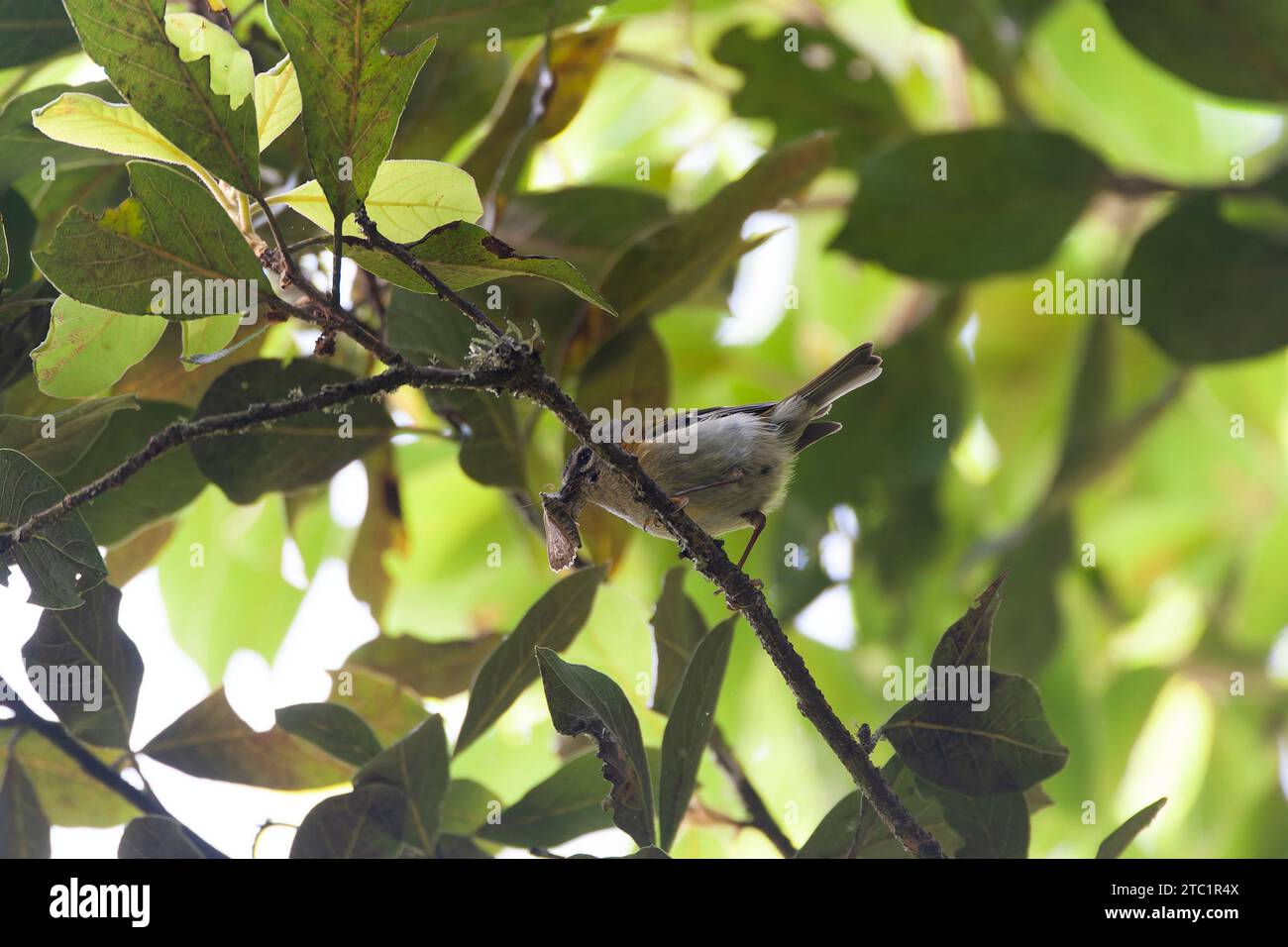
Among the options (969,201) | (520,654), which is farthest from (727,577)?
(969,201)

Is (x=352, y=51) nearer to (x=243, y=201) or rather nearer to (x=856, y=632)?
(x=243, y=201)

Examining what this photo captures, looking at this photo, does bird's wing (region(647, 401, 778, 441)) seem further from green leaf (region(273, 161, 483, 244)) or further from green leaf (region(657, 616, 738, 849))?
green leaf (region(273, 161, 483, 244))

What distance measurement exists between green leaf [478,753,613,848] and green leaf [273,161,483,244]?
76cm

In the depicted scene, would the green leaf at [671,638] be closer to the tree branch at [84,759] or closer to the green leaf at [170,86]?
the tree branch at [84,759]

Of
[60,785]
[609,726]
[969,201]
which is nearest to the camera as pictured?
[609,726]

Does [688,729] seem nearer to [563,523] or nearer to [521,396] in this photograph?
[563,523]

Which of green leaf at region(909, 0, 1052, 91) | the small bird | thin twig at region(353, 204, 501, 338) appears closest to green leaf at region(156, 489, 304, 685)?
the small bird

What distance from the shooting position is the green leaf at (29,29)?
5.44 ft

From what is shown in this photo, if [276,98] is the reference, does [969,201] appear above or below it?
above

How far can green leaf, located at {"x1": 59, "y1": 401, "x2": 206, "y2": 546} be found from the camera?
1.57m

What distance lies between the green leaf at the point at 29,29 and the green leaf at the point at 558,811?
132cm

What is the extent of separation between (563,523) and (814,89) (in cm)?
180

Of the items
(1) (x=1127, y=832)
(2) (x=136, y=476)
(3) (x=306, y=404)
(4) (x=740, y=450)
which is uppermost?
(4) (x=740, y=450)

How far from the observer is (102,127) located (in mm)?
1266
